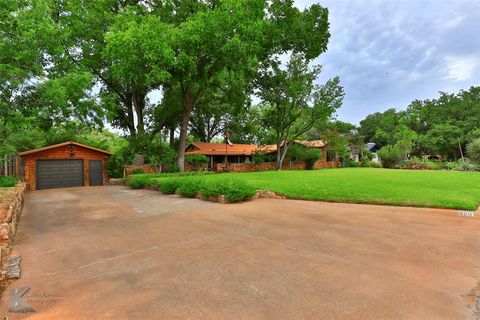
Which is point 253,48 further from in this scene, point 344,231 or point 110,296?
point 110,296

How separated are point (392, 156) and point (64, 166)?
32611mm

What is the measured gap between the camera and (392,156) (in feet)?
103

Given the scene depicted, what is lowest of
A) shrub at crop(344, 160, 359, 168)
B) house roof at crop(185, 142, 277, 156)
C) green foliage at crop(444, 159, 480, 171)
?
green foliage at crop(444, 159, 480, 171)

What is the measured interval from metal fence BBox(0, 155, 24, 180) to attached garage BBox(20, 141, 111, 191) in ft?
1.57

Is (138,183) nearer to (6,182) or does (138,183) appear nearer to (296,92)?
(6,182)

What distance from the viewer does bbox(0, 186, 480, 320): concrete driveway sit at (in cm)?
265

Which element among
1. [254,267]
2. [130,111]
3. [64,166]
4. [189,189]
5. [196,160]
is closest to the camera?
[254,267]

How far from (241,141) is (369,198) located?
28844mm

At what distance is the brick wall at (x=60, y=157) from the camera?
16359mm

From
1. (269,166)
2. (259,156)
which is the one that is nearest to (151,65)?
(259,156)

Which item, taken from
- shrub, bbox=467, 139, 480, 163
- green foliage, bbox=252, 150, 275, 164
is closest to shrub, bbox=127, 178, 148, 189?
green foliage, bbox=252, 150, 275, 164

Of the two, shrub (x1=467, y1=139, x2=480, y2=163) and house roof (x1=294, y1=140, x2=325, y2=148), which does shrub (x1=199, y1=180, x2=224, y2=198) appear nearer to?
house roof (x1=294, y1=140, x2=325, y2=148)

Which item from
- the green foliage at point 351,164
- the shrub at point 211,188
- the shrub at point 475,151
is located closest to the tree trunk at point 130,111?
the shrub at point 211,188

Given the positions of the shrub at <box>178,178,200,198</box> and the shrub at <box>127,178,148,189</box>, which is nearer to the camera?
the shrub at <box>178,178,200,198</box>
